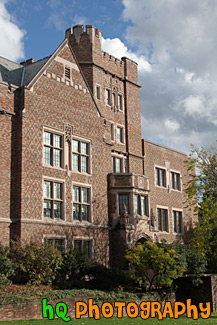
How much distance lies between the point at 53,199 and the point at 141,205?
7483mm

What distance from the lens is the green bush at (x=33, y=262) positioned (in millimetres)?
21531

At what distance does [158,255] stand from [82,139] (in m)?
9.68

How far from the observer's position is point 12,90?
24656mm

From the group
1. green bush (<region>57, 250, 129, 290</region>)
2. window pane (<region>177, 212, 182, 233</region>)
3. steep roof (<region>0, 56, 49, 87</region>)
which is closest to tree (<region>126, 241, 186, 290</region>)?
green bush (<region>57, 250, 129, 290</region>)

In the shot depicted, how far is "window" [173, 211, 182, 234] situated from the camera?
37.4m

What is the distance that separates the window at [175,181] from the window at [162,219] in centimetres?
301

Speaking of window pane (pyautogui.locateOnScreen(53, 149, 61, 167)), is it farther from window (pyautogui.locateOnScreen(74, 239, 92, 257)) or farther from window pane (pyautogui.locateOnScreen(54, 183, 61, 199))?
window (pyautogui.locateOnScreen(74, 239, 92, 257))

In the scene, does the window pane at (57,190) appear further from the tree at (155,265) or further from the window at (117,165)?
the window at (117,165)

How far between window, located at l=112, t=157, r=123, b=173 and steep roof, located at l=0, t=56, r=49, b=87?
30.7ft

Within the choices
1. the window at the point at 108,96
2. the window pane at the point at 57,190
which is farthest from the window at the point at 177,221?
the window pane at the point at 57,190

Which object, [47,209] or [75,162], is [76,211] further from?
[75,162]

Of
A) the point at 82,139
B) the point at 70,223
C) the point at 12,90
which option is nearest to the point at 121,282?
the point at 70,223

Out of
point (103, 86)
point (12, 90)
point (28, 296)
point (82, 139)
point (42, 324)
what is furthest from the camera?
point (103, 86)

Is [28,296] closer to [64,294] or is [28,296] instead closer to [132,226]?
[64,294]
